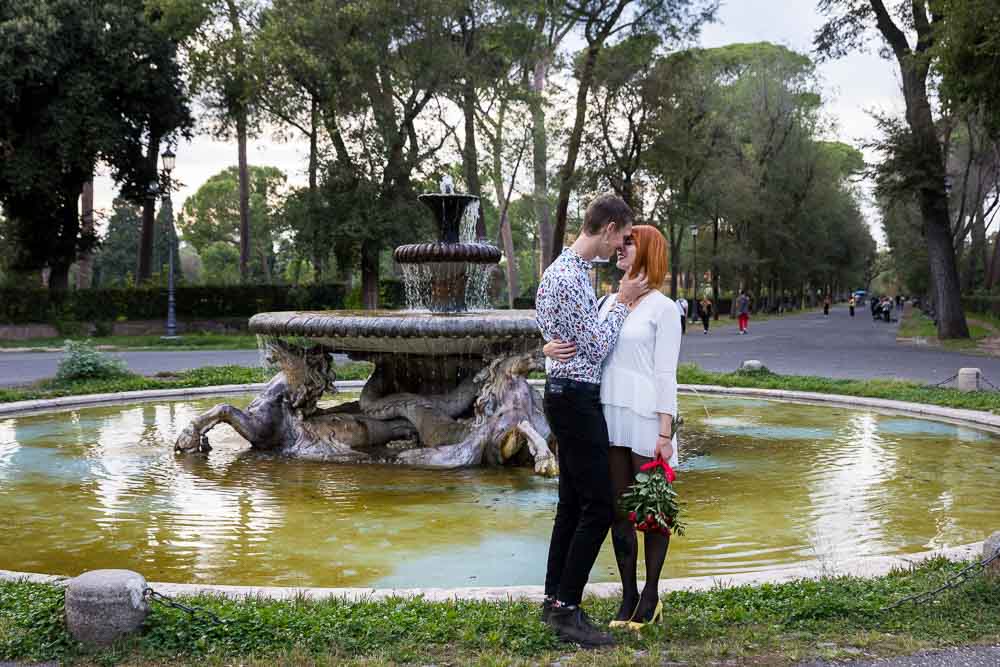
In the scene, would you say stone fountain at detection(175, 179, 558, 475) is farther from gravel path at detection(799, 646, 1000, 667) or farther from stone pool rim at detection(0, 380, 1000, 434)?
gravel path at detection(799, 646, 1000, 667)

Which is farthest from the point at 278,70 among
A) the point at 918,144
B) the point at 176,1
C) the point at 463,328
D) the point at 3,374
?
the point at 463,328

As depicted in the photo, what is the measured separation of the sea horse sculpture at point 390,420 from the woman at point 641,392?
4.24 meters

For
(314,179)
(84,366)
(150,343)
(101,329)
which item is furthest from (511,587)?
(101,329)

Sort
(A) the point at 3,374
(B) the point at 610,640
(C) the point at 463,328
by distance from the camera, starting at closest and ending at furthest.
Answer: (B) the point at 610,640 → (C) the point at 463,328 → (A) the point at 3,374

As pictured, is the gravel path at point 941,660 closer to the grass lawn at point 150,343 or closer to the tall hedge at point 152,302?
the grass lawn at point 150,343

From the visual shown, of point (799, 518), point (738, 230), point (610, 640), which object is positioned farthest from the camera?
point (738, 230)

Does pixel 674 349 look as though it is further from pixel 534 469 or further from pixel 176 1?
pixel 176 1

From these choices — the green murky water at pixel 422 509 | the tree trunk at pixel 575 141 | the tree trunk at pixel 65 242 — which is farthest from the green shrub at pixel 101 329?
the green murky water at pixel 422 509

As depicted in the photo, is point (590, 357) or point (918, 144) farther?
point (918, 144)

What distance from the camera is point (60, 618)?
4.09 meters

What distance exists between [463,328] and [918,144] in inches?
891

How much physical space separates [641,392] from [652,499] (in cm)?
45

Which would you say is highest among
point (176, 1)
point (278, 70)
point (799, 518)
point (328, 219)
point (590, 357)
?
point (176, 1)

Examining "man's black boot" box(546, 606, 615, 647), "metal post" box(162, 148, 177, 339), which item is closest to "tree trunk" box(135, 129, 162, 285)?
"metal post" box(162, 148, 177, 339)
